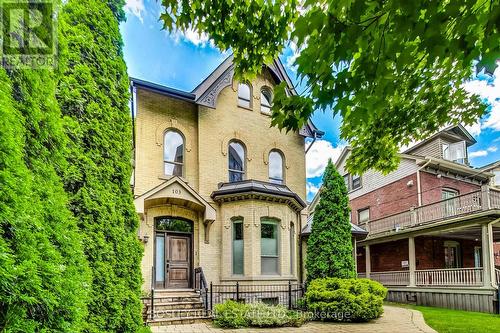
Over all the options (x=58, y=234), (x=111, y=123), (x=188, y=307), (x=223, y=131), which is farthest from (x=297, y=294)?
(x=58, y=234)

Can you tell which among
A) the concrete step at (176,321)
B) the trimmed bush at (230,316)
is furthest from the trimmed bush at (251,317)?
the concrete step at (176,321)

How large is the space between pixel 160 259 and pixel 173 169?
128 inches

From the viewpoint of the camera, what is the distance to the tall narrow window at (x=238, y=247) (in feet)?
40.7

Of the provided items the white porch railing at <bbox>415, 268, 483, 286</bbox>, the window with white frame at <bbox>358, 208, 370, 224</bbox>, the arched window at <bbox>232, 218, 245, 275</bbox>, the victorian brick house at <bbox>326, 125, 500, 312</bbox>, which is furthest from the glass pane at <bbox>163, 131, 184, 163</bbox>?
the window with white frame at <bbox>358, 208, 370, 224</bbox>

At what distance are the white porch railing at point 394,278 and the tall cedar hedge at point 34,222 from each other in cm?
1873

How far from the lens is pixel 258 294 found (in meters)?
11.9

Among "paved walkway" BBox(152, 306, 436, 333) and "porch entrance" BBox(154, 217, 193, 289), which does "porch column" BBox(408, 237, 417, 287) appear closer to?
"paved walkway" BBox(152, 306, 436, 333)

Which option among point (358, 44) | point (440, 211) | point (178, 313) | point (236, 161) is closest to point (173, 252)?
point (178, 313)

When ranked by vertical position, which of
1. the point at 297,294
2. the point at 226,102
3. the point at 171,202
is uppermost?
the point at 226,102

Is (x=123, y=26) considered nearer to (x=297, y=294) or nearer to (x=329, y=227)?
(x=329, y=227)

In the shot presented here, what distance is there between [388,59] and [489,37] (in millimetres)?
890

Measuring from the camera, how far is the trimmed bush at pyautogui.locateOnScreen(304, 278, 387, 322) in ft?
33.3

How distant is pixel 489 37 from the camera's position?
10.2ft
